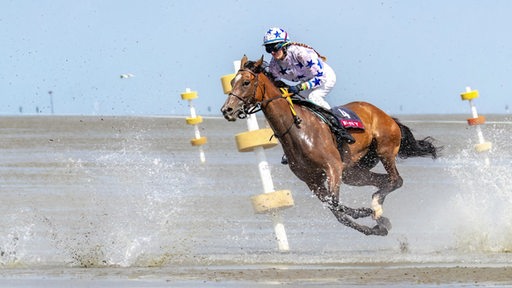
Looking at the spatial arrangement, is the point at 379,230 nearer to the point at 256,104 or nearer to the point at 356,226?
the point at 356,226

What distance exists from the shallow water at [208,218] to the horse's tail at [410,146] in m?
0.99

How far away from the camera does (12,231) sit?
17.0 meters

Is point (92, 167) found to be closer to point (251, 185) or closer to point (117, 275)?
point (251, 185)

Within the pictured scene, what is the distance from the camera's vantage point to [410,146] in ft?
58.2

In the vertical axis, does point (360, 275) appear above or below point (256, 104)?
below

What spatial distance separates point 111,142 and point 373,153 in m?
22.9

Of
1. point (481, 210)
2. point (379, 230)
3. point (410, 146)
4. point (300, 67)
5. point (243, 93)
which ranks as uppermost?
point (300, 67)

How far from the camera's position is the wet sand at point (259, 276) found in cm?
1168

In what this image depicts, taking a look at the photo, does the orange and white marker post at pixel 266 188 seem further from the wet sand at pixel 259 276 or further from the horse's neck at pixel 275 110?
the wet sand at pixel 259 276

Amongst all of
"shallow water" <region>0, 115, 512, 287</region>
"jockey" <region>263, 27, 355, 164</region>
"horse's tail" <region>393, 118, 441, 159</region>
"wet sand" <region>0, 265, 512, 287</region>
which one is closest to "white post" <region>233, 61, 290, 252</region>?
"shallow water" <region>0, 115, 512, 287</region>

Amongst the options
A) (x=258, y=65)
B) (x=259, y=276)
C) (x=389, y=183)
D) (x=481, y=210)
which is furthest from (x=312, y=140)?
(x=481, y=210)

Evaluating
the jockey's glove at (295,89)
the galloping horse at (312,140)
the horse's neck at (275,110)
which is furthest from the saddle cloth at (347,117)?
→ the horse's neck at (275,110)

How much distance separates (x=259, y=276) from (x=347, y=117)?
421 centimetres

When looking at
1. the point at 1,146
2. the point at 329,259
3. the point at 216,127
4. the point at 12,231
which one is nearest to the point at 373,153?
the point at 329,259
